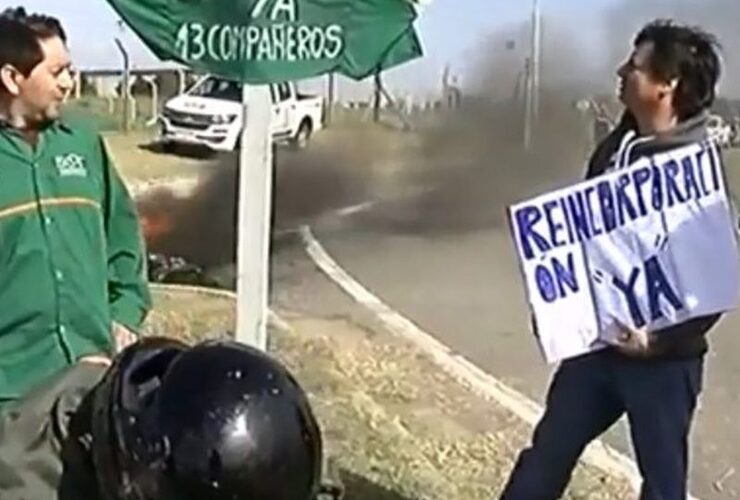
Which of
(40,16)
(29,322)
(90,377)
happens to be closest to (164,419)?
(90,377)

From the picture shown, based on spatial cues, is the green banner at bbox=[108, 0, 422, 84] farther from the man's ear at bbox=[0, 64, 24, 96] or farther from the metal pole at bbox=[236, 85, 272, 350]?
the man's ear at bbox=[0, 64, 24, 96]

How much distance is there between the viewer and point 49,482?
260 centimetres

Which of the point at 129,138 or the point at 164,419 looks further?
the point at 129,138

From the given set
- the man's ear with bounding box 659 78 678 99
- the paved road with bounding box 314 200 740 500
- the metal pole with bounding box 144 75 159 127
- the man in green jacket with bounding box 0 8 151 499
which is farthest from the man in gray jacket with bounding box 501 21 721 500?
the metal pole with bounding box 144 75 159 127

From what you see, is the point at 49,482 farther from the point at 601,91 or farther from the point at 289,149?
the point at 289,149

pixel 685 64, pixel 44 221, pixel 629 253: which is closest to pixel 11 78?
Result: pixel 44 221

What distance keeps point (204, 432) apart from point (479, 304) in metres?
11.1

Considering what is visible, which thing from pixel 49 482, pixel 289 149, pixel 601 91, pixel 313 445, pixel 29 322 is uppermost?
pixel 313 445

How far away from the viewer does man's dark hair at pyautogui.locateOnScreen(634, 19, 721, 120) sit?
5180mm

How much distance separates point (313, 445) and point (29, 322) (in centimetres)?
244

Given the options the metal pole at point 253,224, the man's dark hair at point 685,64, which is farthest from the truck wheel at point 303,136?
the man's dark hair at point 685,64

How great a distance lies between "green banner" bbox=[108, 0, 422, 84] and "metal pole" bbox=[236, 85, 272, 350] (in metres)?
0.25

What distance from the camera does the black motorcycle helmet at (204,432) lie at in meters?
2.19

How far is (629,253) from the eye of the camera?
514 centimetres
